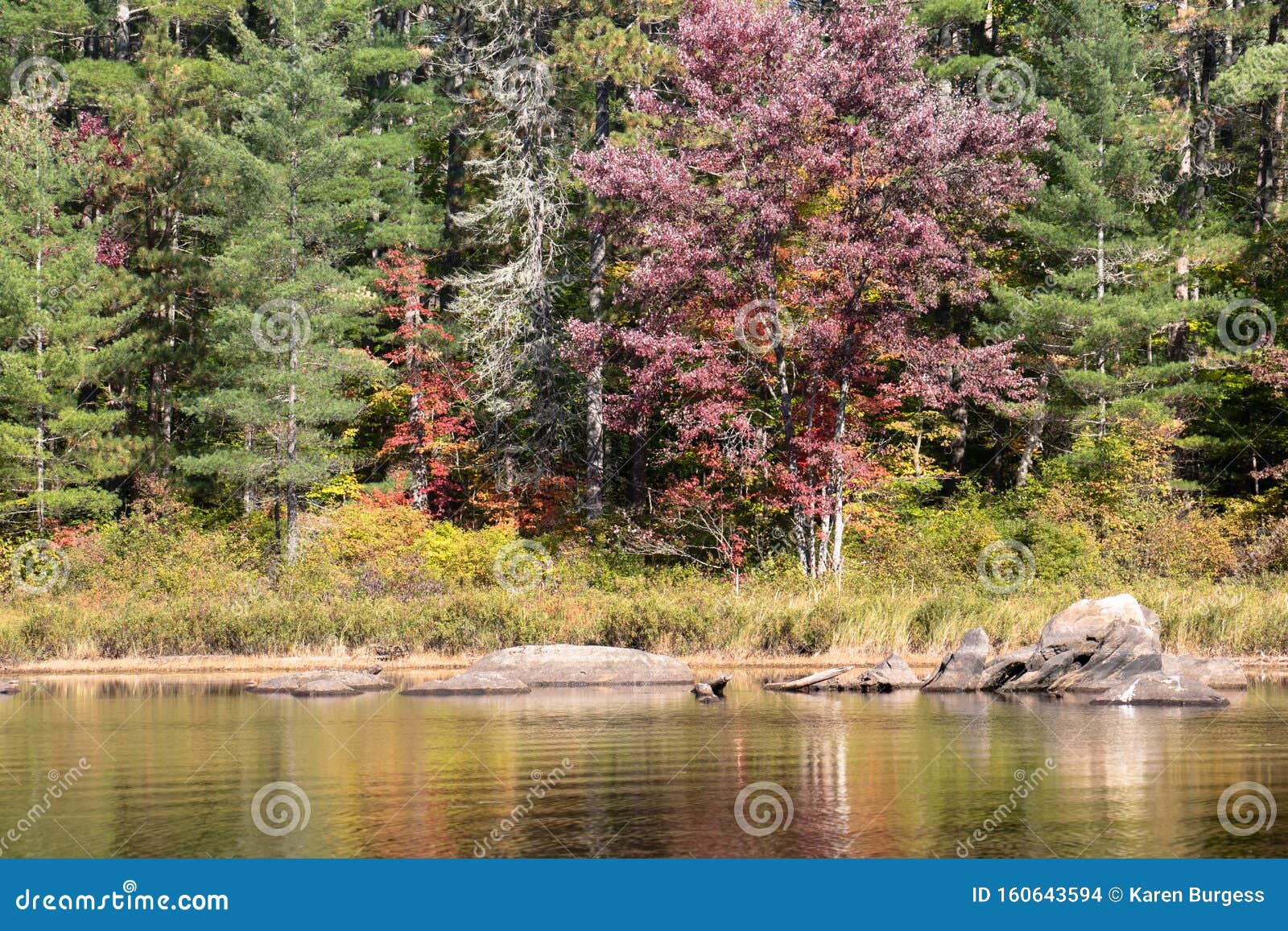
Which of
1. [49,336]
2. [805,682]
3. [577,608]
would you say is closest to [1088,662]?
[805,682]

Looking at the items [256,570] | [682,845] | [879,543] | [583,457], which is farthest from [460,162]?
[682,845]

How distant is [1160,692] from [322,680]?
13276 mm

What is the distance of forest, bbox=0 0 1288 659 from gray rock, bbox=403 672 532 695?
423 cm

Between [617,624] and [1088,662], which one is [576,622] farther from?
[1088,662]

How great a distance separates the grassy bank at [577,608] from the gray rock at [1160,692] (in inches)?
207

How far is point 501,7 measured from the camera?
3962 centimetres

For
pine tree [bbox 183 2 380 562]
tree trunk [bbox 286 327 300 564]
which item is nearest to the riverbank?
tree trunk [bbox 286 327 300 564]

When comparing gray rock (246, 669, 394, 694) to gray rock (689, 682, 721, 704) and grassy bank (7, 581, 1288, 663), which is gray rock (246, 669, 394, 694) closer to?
grassy bank (7, 581, 1288, 663)

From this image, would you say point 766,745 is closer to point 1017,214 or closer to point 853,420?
point 853,420

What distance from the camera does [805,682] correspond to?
897 inches

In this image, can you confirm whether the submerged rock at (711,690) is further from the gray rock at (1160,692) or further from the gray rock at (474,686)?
the gray rock at (1160,692)

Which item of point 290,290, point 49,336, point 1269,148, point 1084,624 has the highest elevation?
point 1269,148

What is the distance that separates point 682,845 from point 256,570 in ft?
85.5

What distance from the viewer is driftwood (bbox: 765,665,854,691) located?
2269 centimetres
